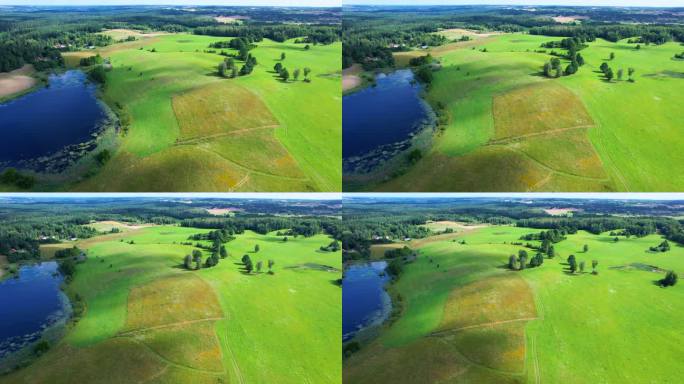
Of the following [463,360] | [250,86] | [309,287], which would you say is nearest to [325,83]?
[250,86]

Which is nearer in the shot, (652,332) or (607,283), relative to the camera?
(652,332)

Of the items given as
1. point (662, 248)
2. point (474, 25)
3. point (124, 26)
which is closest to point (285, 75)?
point (474, 25)

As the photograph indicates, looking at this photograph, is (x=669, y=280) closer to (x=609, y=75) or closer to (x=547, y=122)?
(x=547, y=122)

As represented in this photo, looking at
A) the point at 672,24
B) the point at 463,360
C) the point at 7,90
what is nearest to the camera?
the point at 463,360

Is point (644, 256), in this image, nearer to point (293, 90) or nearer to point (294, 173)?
point (294, 173)

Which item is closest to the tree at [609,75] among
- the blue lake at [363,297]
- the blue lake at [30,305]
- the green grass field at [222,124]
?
the green grass field at [222,124]

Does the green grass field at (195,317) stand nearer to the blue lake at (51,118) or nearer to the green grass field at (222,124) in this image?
the green grass field at (222,124)

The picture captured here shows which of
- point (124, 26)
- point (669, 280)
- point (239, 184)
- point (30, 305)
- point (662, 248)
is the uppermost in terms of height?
point (124, 26)
